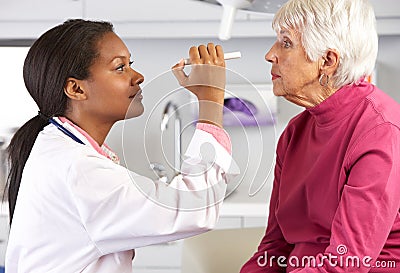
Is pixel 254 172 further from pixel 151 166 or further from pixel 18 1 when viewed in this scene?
pixel 18 1

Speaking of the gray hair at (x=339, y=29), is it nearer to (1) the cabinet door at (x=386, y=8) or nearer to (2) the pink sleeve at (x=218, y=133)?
(2) the pink sleeve at (x=218, y=133)

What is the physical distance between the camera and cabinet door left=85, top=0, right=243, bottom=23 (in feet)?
9.31

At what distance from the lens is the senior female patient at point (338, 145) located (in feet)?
3.73

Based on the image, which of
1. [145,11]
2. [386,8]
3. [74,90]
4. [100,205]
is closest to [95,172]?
[100,205]

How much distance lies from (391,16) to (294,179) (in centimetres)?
162

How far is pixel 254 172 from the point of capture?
1206mm

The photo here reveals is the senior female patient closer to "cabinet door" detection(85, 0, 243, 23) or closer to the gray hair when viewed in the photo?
the gray hair

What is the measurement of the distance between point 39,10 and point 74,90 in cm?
163

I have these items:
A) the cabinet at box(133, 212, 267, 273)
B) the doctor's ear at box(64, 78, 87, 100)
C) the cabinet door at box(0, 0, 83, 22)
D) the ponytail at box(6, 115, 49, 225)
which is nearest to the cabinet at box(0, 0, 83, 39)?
the cabinet door at box(0, 0, 83, 22)

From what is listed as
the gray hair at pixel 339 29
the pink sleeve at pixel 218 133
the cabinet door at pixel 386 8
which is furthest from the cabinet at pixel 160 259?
the gray hair at pixel 339 29

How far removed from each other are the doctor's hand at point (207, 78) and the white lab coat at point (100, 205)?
0.15 ft

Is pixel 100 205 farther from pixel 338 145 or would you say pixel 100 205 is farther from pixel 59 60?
pixel 338 145

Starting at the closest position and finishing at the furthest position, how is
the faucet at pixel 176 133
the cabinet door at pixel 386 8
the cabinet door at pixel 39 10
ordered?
the faucet at pixel 176 133, the cabinet door at pixel 386 8, the cabinet door at pixel 39 10

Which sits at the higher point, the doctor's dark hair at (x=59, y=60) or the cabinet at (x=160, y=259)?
the doctor's dark hair at (x=59, y=60)
